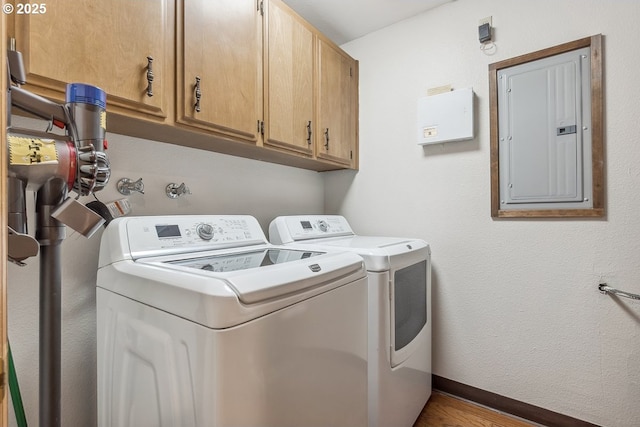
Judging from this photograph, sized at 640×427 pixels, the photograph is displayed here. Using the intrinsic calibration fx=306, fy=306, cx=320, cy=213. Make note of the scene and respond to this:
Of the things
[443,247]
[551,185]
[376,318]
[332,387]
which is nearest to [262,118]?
[376,318]

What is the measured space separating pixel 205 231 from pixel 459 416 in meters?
1.69

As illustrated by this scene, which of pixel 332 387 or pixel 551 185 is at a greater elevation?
pixel 551 185

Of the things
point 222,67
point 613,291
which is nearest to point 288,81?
point 222,67

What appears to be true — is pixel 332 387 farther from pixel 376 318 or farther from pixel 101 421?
pixel 101 421

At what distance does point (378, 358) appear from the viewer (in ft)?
4.22

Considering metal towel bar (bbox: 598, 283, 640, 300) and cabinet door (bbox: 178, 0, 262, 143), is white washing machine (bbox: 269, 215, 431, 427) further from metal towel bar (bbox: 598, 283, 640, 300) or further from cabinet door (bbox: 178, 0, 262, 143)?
metal towel bar (bbox: 598, 283, 640, 300)

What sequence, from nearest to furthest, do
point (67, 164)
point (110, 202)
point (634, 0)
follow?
point (67, 164)
point (110, 202)
point (634, 0)

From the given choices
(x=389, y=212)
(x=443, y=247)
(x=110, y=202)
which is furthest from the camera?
(x=389, y=212)

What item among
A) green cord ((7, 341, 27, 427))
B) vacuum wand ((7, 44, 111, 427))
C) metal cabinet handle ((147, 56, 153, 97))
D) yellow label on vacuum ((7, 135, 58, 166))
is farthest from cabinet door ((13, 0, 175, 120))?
green cord ((7, 341, 27, 427))

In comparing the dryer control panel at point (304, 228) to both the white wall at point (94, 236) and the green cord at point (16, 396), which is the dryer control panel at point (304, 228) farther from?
the green cord at point (16, 396)

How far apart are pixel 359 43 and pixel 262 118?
1238 millimetres

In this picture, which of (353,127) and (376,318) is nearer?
(376,318)

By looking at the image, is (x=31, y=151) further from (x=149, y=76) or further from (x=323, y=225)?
(x=323, y=225)

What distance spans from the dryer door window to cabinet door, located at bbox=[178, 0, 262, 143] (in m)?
1.00
